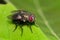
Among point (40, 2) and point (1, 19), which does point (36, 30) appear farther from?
point (40, 2)

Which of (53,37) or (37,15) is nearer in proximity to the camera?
(53,37)

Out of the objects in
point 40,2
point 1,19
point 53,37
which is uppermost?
point 40,2

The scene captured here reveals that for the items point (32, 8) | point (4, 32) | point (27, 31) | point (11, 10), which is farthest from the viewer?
point (32, 8)

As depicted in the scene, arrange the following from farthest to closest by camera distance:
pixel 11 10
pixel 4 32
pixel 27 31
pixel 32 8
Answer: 1. pixel 32 8
2. pixel 11 10
3. pixel 27 31
4. pixel 4 32

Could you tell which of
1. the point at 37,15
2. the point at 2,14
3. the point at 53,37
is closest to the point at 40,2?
the point at 37,15

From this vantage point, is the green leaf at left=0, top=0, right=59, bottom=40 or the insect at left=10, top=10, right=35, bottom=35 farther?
the insect at left=10, top=10, right=35, bottom=35

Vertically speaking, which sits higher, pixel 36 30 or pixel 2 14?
pixel 2 14

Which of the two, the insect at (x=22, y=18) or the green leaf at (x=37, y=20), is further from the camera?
the insect at (x=22, y=18)

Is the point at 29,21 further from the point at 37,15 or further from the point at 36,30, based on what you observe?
the point at 36,30
